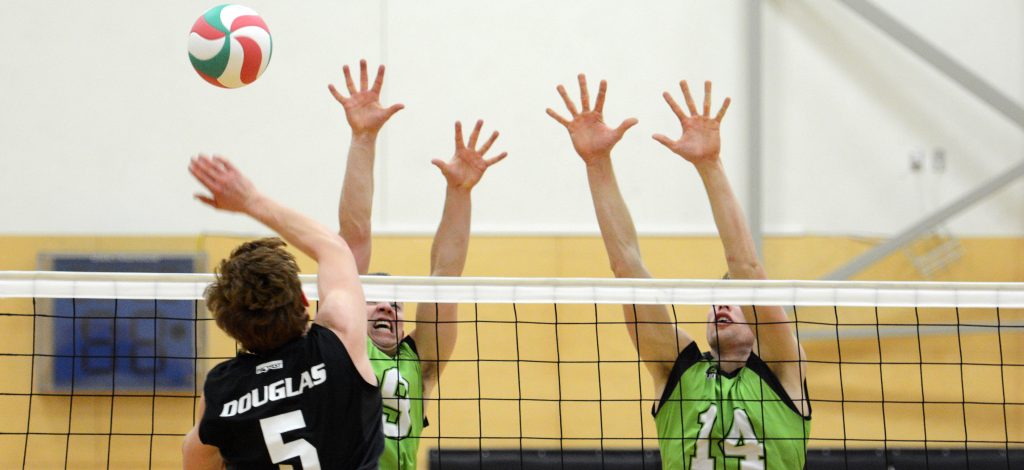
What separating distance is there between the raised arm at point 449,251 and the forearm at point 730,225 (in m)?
0.91

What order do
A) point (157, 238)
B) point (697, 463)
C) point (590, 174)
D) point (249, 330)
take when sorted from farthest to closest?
point (157, 238) → point (590, 174) → point (697, 463) → point (249, 330)

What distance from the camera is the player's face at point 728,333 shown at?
175 inches

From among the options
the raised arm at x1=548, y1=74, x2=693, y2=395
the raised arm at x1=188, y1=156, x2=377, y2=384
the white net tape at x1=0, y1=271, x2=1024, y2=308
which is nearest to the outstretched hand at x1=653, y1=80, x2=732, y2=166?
the raised arm at x1=548, y1=74, x2=693, y2=395

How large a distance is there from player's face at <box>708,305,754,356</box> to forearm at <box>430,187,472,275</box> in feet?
3.66

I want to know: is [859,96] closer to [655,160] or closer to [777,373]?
[655,160]

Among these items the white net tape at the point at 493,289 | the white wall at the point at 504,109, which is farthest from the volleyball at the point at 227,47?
the white wall at the point at 504,109

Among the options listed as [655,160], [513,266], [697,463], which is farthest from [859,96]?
[697,463]

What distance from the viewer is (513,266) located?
28.0 feet

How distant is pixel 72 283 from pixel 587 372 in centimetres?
483

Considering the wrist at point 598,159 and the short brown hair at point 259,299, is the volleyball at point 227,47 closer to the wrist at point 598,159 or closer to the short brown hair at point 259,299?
the wrist at point 598,159

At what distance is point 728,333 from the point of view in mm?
4461

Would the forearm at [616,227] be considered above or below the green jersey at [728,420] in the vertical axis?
above

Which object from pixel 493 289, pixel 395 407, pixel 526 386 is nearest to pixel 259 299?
pixel 395 407

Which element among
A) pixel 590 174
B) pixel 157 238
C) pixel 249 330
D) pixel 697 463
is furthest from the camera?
pixel 157 238
